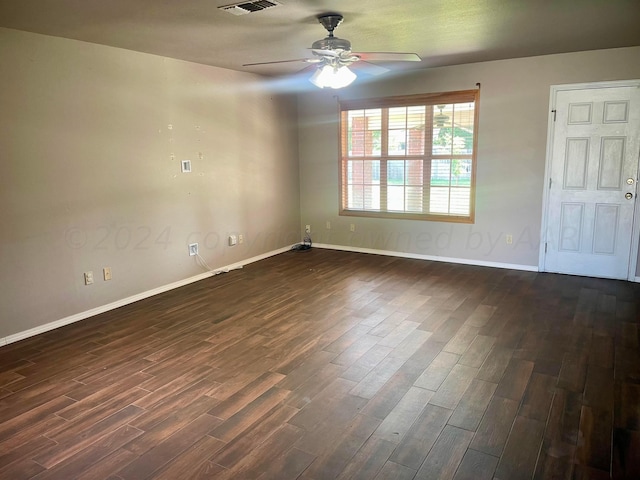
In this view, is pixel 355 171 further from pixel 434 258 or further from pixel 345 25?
pixel 345 25

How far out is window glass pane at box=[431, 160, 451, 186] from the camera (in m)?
5.69

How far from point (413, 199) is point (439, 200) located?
1.19 ft

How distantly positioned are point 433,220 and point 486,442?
390 centimetres

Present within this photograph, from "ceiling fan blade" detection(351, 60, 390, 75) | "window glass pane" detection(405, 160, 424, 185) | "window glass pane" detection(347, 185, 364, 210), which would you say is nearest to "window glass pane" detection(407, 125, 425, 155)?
"window glass pane" detection(405, 160, 424, 185)

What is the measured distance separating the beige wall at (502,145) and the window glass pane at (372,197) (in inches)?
7.9

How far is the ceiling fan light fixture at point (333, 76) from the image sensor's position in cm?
337

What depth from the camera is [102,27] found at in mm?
3373

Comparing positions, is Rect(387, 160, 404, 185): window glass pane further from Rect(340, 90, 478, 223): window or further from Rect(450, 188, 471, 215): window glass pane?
Rect(450, 188, 471, 215): window glass pane

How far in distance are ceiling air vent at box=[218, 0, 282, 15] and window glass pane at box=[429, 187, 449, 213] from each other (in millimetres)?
3550

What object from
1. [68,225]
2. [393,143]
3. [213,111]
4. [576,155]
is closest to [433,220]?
[393,143]

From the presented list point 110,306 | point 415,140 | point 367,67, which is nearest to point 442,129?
point 415,140

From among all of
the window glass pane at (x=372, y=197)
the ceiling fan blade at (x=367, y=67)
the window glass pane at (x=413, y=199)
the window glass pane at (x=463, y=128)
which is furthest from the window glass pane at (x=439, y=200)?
the ceiling fan blade at (x=367, y=67)

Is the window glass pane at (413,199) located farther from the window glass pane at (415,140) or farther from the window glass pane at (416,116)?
the window glass pane at (416,116)

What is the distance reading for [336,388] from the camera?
277cm
